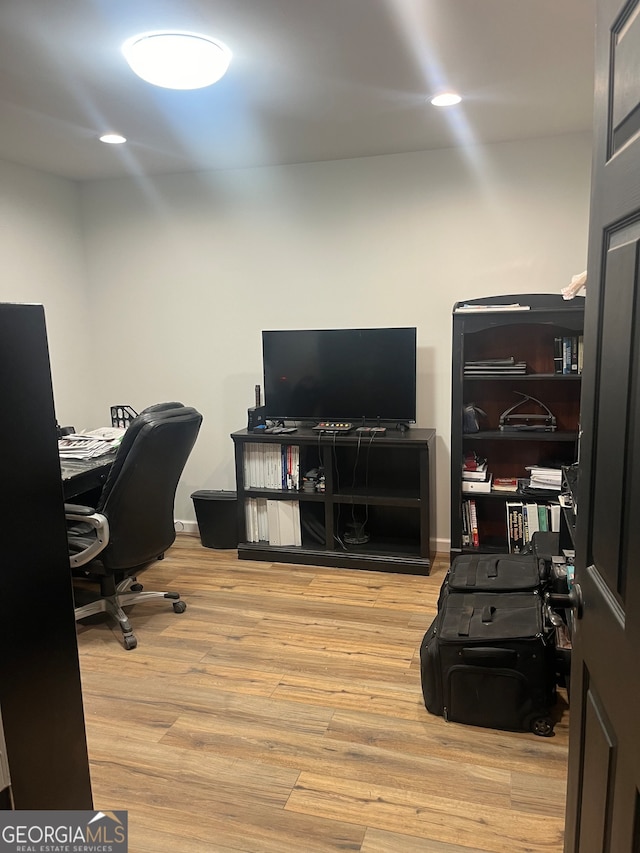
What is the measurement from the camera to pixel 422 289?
3811mm

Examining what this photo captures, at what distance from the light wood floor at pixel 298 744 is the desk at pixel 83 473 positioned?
0.76m

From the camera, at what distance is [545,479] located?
11.5 ft

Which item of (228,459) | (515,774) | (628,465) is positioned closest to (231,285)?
(228,459)

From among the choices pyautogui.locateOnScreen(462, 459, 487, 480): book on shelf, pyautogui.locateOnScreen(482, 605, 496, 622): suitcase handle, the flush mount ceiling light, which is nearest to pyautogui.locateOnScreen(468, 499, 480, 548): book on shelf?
pyautogui.locateOnScreen(462, 459, 487, 480): book on shelf

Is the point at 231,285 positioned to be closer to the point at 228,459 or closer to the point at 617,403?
the point at 228,459

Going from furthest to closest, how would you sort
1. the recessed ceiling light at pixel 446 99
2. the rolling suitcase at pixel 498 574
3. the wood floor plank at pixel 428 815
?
the recessed ceiling light at pixel 446 99 < the rolling suitcase at pixel 498 574 < the wood floor plank at pixel 428 815

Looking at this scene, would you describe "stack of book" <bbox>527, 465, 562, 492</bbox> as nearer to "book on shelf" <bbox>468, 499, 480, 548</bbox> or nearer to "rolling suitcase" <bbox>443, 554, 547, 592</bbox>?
"book on shelf" <bbox>468, 499, 480, 548</bbox>

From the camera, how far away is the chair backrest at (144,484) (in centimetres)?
275

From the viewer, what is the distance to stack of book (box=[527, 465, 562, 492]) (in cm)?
349

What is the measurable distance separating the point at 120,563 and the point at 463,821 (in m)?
1.84

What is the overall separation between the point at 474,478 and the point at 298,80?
2.29 metres

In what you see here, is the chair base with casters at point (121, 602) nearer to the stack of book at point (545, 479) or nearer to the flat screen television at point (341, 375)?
the flat screen television at point (341, 375)

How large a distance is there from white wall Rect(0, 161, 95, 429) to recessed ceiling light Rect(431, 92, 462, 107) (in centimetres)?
262

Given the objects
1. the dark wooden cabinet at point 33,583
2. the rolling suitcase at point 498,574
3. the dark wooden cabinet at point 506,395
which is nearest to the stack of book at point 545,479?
the dark wooden cabinet at point 506,395
